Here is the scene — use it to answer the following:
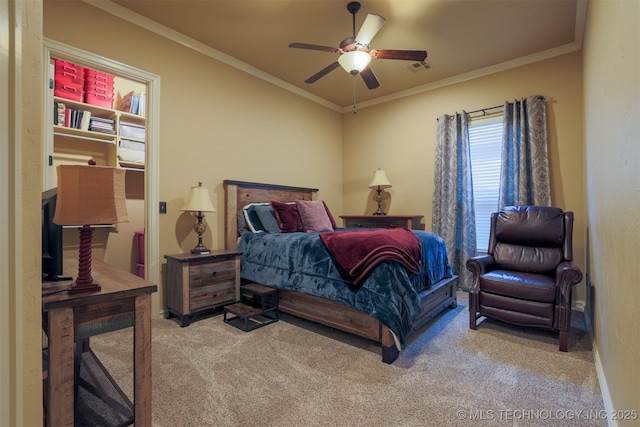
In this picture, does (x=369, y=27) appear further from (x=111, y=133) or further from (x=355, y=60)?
(x=111, y=133)

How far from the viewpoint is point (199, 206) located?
9.75 ft

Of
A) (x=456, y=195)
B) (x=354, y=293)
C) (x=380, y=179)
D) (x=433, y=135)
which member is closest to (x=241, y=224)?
(x=354, y=293)

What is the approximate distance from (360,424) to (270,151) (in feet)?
11.1

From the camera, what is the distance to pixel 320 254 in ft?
8.29

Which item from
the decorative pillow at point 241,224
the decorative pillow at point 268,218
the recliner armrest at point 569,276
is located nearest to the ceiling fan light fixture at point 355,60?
the decorative pillow at point 268,218

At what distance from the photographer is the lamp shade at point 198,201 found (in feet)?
9.71

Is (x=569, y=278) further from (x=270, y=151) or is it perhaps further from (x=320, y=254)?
(x=270, y=151)

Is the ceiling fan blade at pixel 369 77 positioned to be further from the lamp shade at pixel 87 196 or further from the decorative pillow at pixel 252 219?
the lamp shade at pixel 87 196

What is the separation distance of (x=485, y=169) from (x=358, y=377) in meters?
3.25

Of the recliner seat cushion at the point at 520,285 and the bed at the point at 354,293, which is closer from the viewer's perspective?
the bed at the point at 354,293

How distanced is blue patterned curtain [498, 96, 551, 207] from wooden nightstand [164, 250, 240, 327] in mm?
3308

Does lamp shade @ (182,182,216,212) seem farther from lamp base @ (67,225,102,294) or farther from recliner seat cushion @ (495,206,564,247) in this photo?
recliner seat cushion @ (495,206,564,247)

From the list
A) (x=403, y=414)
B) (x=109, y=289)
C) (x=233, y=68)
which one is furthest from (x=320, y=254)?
(x=233, y=68)

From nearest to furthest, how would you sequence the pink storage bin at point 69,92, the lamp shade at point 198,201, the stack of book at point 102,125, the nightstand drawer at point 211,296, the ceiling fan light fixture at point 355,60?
the ceiling fan light fixture at point 355,60 < the nightstand drawer at point 211,296 < the lamp shade at point 198,201 < the pink storage bin at point 69,92 < the stack of book at point 102,125
